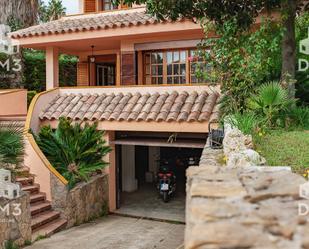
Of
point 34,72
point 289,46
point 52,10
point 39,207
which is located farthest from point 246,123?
point 52,10

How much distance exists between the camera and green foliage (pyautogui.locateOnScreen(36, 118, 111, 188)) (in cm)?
1178

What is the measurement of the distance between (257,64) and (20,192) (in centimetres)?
630

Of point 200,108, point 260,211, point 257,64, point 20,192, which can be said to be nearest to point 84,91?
point 200,108

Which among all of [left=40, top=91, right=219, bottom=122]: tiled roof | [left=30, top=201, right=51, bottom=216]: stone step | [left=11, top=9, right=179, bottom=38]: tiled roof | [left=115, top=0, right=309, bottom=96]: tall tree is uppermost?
[left=11, top=9, right=179, bottom=38]: tiled roof

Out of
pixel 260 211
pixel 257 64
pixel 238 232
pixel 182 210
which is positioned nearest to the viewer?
pixel 238 232

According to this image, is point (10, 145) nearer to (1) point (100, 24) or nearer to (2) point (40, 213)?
(2) point (40, 213)

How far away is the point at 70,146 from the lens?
11844mm

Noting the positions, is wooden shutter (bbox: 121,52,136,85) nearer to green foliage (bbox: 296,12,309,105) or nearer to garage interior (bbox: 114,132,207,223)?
garage interior (bbox: 114,132,207,223)

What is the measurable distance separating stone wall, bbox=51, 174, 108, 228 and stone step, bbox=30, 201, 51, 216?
183 millimetres

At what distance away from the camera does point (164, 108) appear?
11.6m

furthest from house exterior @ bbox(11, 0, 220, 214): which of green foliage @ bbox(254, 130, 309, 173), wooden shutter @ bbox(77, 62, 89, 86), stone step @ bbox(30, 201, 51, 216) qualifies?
green foliage @ bbox(254, 130, 309, 173)

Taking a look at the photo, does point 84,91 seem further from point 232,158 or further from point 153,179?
point 232,158

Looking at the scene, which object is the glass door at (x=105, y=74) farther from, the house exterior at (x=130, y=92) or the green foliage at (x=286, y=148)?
the green foliage at (x=286, y=148)

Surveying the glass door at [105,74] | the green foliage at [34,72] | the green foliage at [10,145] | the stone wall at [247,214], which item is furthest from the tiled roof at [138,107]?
the stone wall at [247,214]
